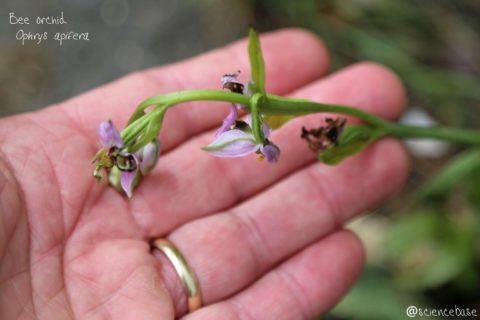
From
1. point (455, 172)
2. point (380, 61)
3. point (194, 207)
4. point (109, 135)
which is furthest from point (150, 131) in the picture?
point (380, 61)

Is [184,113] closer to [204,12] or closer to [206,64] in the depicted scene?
[206,64]

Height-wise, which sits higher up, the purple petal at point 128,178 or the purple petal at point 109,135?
the purple petal at point 109,135

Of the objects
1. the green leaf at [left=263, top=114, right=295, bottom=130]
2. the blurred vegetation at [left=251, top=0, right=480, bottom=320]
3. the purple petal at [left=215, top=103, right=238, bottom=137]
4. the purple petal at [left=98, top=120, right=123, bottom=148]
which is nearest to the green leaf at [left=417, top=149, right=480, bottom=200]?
the blurred vegetation at [left=251, top=0, right=480, bottom=320]

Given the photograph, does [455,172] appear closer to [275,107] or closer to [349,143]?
[349,143]

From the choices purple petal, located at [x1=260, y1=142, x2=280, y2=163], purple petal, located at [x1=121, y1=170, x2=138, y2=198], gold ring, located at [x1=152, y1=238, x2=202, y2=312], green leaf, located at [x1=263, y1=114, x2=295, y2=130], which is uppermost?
green leaf, located at [x1=263, y1=114, x2=295, y2=130]

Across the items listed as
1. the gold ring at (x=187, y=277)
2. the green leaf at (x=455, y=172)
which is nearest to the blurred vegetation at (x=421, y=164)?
the green leaf at (x=455, y=172)

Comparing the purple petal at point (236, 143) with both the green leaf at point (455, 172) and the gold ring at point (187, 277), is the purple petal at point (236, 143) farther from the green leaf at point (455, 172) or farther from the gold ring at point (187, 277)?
the green leaf at point (455, 172)

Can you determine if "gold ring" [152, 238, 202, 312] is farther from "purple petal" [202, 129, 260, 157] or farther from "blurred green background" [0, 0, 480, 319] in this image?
"blurred green background" [0, 0, 480, 319]
